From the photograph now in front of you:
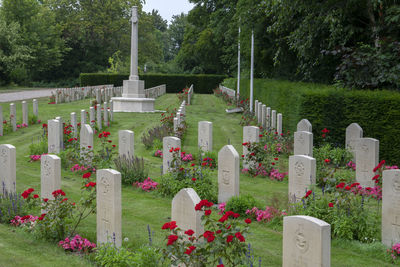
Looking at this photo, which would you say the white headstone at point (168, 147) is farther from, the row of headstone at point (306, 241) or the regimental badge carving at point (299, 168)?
the row of headstone at point (306, 241)

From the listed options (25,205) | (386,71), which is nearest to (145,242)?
(25,205)

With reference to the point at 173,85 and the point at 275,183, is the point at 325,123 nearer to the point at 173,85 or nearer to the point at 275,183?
the point at 275,183

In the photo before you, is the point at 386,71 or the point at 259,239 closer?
the point at 259,239

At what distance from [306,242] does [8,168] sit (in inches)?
211

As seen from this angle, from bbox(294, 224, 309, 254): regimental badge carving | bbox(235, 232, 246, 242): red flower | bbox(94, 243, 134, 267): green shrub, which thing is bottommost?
bbox(94, 243, 134, 267): green shrub

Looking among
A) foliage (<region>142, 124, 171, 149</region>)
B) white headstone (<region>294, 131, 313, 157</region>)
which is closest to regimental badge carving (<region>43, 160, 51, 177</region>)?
white headstone (<region>294, 131, 313, 157</region>)

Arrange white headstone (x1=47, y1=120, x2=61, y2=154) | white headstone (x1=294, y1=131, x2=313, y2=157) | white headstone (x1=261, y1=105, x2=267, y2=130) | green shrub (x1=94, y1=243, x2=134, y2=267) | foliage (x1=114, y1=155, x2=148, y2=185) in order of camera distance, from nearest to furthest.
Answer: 1. green shrub (x1=94, y1=243, x2=134, y2=267)
2. foliage (x1=114, y1=155, x2=148, y2=185)
3. white headstone (x1=294, y1=131, x2=313, y2=157)
4. white headstone (x1=47, y1=120, x2=61, y2=154)
5. white headstone (x1=261, y1=105, x2=267, y2=130)

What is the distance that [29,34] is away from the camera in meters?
57.8

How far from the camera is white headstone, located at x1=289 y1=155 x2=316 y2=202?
7379 millimetres

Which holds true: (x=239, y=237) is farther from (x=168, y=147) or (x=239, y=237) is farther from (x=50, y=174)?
(x=168, y=147)

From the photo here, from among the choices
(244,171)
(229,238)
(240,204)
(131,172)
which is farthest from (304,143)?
(229,238)

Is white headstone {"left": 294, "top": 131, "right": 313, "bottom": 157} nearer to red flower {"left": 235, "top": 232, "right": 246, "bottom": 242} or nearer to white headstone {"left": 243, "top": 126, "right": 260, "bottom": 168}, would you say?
white headstone {"left": 243, "top": 126, "right": 260, "bottom": 168}

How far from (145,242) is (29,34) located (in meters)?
56.9

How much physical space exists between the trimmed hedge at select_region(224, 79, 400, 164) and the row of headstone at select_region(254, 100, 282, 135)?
0.46m
